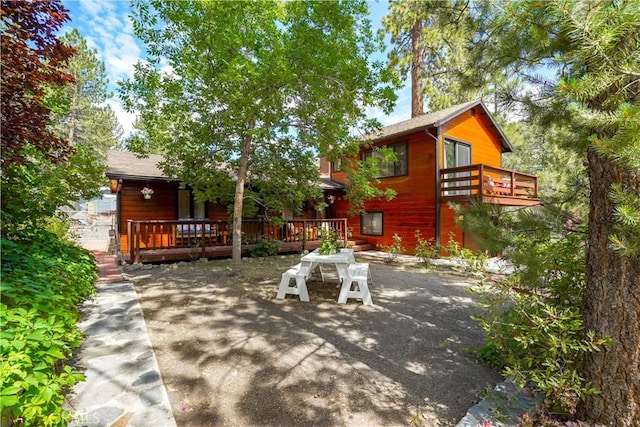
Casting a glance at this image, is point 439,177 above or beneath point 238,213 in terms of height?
above

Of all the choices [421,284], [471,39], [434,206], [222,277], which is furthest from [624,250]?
[434,206]

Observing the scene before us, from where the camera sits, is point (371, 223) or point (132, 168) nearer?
point (132, 168)

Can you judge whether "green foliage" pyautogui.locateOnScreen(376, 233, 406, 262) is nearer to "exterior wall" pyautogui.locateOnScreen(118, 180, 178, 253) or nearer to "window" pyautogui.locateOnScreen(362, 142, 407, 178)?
"window" pyautogui.locateOnScreen(362, 142, 407, 178)

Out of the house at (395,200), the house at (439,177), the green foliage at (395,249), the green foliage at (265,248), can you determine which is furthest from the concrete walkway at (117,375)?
the house at (439,177)

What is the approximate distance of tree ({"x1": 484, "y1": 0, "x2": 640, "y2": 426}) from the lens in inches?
62.2

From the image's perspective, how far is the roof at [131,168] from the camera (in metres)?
9.47

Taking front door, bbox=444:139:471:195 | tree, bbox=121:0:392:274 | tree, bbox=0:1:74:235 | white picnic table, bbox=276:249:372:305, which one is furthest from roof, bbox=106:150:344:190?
white picnic table, bbox=276:249:372:305

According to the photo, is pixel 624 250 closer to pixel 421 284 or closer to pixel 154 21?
pixel 421 284

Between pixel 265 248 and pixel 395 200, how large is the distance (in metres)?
5.71

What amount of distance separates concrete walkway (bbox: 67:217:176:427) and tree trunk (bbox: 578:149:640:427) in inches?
120

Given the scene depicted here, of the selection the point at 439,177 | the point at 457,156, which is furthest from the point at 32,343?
the point at 457,156

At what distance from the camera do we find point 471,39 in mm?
3074

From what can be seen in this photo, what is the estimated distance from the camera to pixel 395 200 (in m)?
12.3

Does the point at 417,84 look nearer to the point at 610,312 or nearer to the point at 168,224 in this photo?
the point at 168,224
